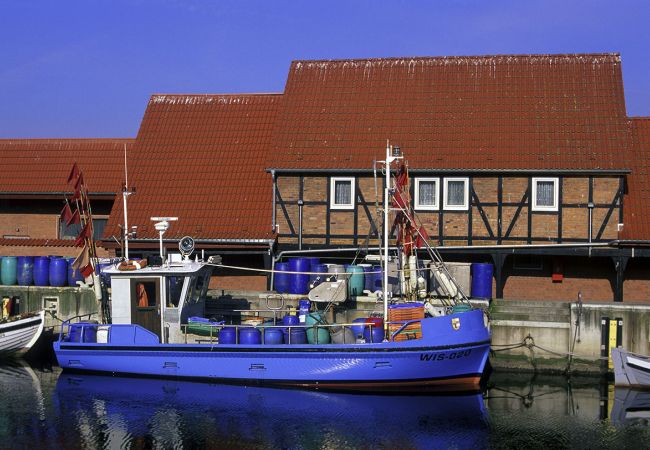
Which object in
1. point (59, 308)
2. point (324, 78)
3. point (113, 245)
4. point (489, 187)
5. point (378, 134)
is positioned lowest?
point (59, 308)

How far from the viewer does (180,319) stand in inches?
848

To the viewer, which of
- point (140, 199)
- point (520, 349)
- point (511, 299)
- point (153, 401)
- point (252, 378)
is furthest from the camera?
point (140, 199)

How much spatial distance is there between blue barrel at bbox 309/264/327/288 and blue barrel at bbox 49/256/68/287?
25.5 feet

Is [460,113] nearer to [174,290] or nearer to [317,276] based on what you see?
[317,276]

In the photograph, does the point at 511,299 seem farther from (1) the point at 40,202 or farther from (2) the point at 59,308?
(1) the point at 40,202

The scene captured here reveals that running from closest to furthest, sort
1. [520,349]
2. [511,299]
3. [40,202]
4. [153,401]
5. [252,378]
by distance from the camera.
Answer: [153,401] < [252,378] < [520,349] < [511,299] < [40,202]

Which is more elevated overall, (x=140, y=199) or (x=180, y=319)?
(x=140, y=199)

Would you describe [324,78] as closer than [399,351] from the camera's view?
No

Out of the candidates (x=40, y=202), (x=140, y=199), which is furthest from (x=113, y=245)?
(x=40, y=202)

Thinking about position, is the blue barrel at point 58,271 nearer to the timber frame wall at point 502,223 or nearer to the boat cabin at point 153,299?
the boat cabin at point 153,299

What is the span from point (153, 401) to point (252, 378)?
258 cm

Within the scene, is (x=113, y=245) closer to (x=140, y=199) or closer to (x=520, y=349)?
(x=140, y=199)

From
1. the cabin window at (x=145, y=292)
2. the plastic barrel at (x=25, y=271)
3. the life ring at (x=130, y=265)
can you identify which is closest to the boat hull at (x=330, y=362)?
the cabin window at (x=145, y=292)

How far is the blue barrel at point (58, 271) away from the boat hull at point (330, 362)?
5.09 meters
